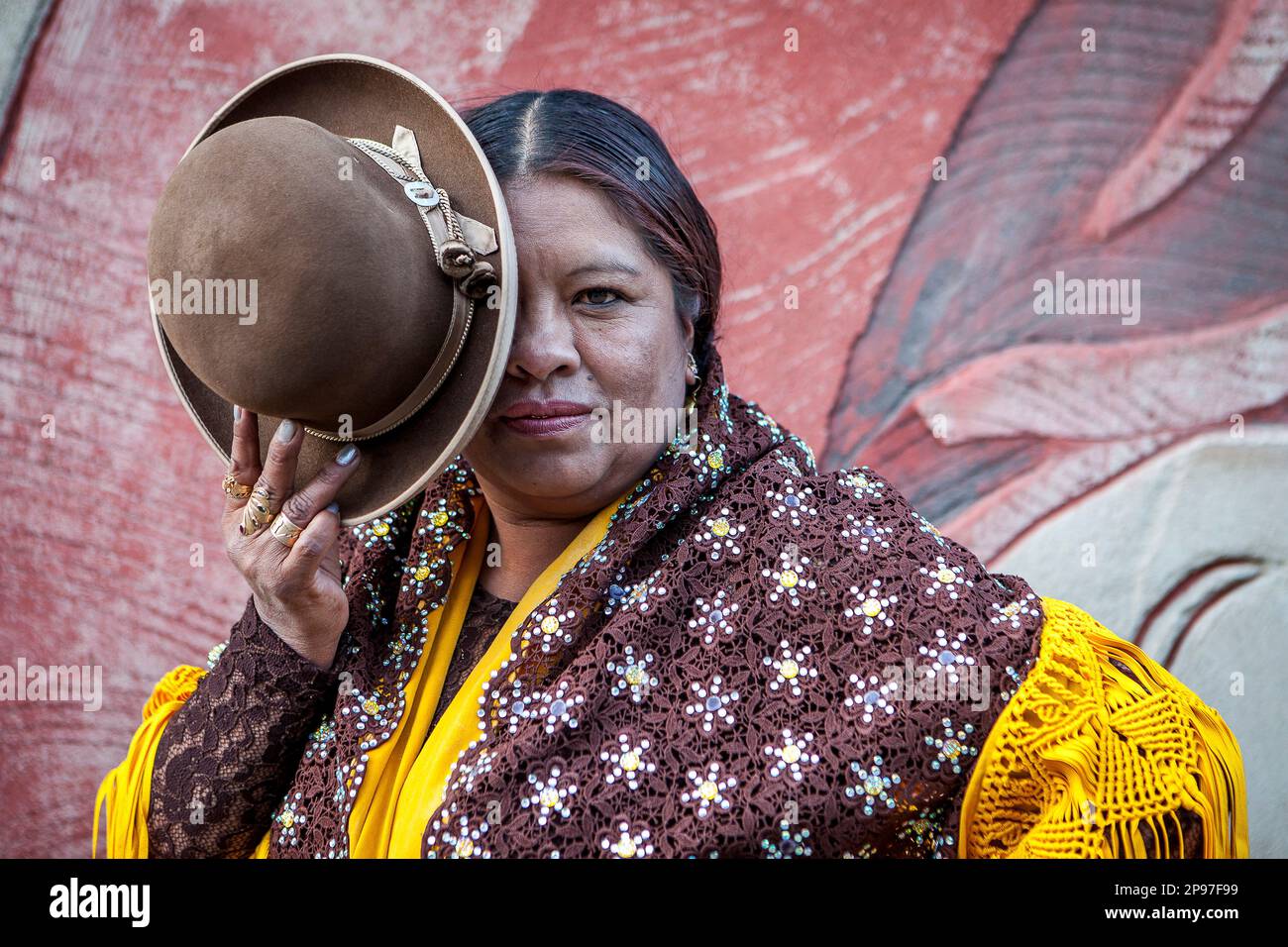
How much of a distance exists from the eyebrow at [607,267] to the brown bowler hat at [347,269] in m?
0.12

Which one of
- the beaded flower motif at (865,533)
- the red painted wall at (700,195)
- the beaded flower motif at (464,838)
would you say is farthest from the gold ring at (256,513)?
the red painted wall at (700,195)

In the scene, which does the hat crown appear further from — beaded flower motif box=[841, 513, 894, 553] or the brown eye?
beaded flower motif box=[841, 513, 894, 553]

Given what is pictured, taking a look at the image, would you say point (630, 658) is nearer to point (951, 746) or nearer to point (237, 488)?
point (951, 746)

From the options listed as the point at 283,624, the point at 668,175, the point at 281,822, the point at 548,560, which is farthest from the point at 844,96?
the point at 281,822

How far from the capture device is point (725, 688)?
1.52m

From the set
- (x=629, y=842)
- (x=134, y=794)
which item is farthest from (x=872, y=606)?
(x=134, y=794)

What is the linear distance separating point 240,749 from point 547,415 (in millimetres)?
736

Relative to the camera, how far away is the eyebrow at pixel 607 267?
1.63 meters

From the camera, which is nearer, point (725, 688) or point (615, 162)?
point (725, 688)

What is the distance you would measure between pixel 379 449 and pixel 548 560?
343mm

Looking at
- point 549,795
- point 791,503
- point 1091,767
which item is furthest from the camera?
point 791,503

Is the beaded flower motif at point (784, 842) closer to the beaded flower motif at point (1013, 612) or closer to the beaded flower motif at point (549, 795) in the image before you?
the beaded flower motif at point (549, 795)

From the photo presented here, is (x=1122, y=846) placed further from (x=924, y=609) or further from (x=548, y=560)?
(x=548, y=560)

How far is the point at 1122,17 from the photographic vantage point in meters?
2.69
